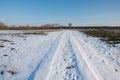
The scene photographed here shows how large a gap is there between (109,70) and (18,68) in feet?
14.2

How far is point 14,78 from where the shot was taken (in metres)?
5.63

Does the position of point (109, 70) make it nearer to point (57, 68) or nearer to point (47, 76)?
point (57, 68)

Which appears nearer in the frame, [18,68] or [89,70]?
[89,70]

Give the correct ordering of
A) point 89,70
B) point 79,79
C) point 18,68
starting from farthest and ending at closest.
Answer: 1. point 18,68
2. point 89,70
3. point 79,79

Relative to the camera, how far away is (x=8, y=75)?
19.5 ft

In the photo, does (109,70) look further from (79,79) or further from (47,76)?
(47,76)

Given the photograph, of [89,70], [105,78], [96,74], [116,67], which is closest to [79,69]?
[89,70]

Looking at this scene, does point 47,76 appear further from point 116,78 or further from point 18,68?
point 116,78

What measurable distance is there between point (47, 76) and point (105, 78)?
7.37 feet

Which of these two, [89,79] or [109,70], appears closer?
[89,79]

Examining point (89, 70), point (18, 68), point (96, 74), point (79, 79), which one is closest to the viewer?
point (79, 79)

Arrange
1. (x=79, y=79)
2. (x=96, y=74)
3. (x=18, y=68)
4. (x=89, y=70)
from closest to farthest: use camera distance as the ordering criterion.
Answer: (x=79, y=79) → (x=96, y=74) → (x=89, y=70) → (x=18, y=68)

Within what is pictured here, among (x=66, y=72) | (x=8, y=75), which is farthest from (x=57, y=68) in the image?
(x=8, y=75)

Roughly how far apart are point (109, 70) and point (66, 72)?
6.66 feet
